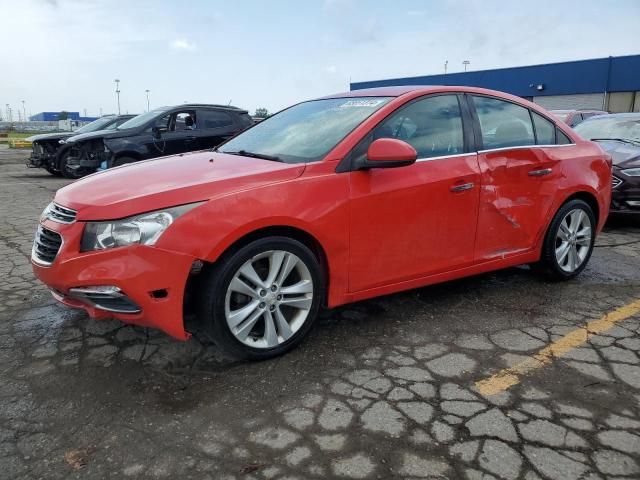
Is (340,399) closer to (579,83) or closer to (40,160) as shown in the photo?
(40,160)

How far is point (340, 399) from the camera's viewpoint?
269 centimetres

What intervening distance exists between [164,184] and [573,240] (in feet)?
11.1

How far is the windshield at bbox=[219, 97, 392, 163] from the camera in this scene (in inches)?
134

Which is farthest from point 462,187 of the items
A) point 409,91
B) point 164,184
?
point 164,184

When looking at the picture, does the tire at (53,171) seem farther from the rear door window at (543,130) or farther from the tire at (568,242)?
the tire at (568,242)

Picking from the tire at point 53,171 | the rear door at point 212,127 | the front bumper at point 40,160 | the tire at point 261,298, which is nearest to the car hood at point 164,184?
the tire at point 261,298

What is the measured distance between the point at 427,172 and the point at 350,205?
67cm

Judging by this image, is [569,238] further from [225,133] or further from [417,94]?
[225,133]

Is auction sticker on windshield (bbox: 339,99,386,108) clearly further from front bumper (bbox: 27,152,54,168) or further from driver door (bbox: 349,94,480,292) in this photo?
front bumper (bbox: 27,152,54,168)

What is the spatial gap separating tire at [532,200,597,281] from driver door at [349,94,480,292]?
0.95 m

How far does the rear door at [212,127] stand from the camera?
10.0m

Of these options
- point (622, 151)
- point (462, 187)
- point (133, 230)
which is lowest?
point (133, 230)

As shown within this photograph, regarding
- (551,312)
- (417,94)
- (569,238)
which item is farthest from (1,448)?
(569,238)

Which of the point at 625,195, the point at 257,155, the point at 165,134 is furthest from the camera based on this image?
the point at 165,134
